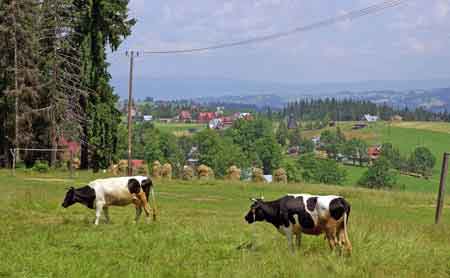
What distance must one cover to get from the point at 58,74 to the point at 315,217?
40.8 metres

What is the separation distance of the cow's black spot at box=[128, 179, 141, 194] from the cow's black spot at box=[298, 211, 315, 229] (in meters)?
6.96

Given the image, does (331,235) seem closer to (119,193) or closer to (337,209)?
(337,209)

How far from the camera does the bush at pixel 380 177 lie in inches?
3964

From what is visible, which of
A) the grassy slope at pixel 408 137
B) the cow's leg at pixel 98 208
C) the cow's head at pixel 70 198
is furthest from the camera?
the grassy slope at pixel 408 137

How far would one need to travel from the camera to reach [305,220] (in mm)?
14398

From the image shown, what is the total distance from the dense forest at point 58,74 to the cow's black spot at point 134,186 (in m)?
31.7

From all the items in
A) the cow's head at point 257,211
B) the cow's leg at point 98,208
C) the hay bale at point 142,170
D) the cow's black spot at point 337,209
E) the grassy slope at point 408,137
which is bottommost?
the grassy slope at point 408,137

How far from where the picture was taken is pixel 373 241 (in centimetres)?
1418

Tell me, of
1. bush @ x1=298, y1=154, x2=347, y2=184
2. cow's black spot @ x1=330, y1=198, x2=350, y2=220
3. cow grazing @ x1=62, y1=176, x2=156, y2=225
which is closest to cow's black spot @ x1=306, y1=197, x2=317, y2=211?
cow's black spot @ x1=330, y1=198, x2=350, y2=220

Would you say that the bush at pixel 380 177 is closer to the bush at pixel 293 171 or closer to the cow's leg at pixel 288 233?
the bush at pixel 293 171

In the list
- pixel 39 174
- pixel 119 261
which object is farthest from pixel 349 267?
pixel 39 174

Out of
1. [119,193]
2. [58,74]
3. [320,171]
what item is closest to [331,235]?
[119,193]

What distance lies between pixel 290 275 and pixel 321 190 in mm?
27245

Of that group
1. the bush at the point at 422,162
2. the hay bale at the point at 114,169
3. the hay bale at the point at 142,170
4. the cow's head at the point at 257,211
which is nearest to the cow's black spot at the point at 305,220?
the cow's head at the point at 257,211
